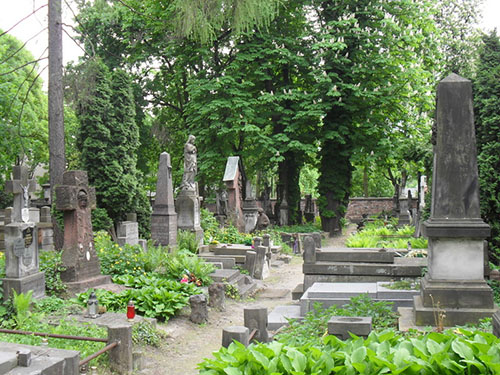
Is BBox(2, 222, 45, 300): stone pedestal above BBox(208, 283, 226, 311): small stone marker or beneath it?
above

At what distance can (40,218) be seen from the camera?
20.8 meters

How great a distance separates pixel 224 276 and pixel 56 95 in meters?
7.05

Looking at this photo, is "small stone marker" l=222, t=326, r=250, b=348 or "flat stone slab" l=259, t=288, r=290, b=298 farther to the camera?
"flat stone slab" l=259, t=288, r=290, b=298

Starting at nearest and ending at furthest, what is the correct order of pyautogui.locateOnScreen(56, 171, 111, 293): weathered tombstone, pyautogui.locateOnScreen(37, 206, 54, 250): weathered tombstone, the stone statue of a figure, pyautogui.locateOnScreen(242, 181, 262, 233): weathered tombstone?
pyautogui.locateOnScreen(56, 171, 111, 293): weathered tombstone, the stone statue of a figure, pyautogui.locateOnScreen(37, 206, 54, 250): weathered tombstone, pyautogui.locateOnScreen(242, 181, 262, 233): weathered tombstone

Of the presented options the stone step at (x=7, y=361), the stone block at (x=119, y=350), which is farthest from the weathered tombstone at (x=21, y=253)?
the stone step at (x=7, y=361)

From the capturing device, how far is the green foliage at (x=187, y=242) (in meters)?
14.7

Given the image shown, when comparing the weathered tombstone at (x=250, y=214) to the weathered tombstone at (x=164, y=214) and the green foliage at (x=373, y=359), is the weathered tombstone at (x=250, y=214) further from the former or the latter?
the green foliage at (x=373, y=359)

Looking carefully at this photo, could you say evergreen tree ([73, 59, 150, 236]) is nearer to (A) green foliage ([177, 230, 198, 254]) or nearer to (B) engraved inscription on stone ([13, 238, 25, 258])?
(A) green foliage ([177, 230, 198, 254])

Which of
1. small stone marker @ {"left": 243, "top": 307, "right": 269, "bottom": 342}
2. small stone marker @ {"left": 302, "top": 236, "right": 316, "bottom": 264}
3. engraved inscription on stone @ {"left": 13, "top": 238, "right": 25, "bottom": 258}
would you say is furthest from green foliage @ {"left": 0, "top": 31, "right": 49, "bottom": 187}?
small stone marker @ {"left": 243, "top": 307, "right": 269, "bottom": 342}

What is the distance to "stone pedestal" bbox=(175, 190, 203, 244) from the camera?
52.8 ft

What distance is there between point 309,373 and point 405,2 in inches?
798

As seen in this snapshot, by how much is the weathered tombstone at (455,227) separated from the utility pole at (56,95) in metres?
10.4

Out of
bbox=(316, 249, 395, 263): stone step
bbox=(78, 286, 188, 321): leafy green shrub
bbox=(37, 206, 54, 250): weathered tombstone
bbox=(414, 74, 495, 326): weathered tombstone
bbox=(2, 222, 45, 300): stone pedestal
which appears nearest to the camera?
bbox=(414, 74, 495, 326): weathered tombstone

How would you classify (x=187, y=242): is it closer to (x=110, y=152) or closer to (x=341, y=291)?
(x=341, y=291)
